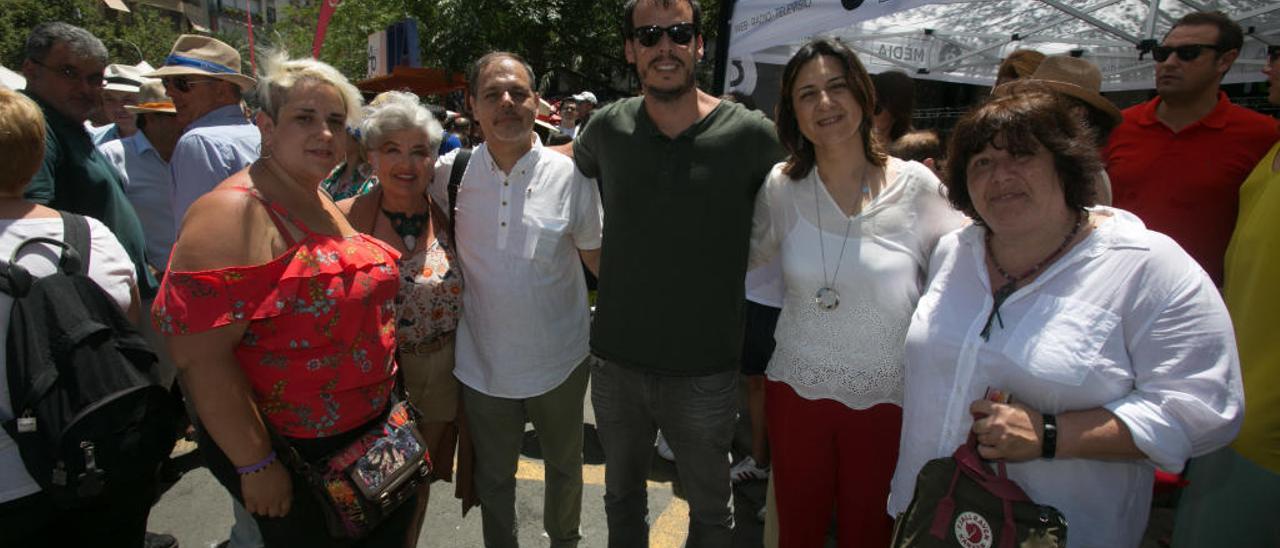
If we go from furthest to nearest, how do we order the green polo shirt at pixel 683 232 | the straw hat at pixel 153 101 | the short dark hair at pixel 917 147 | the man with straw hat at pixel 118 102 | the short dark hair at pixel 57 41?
the man with straw hat at pixel 118 102 < the straw hat at pixel 153 101 < the short dark hair at pixel 917 147 < the short dark hair at pixel 57 41 < the green polo shirt at pixel 683 232

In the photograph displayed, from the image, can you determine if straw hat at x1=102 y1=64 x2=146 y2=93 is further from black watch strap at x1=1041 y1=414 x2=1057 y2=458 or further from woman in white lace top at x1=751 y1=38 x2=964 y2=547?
black watch strap at x1=1041 y1=414 x2=1057 y2=458

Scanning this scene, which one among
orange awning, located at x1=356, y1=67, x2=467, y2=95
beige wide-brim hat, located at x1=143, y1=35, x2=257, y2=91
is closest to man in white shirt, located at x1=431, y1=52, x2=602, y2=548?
beige wide-brim hat, located at x1=143, y1=35, x2=257, y2=91

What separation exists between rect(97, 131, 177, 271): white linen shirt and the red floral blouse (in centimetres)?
271

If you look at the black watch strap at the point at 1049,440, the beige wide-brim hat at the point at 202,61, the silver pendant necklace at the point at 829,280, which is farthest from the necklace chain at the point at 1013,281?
the beige wide-brim hat at the point at 202,61

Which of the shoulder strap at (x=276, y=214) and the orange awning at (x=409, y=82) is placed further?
the orange awning at (x=409, y=82)

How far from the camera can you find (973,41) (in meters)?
6.75

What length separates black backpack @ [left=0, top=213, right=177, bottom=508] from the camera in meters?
1.57

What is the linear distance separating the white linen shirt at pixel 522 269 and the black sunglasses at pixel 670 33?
567 mm

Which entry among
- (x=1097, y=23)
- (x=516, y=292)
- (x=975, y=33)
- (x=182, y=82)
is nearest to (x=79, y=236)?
(x=516, y=292)

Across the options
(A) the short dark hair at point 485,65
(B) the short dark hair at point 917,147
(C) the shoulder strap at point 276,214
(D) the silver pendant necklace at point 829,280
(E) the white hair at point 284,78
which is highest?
(A) the short dark hair at point 485,65

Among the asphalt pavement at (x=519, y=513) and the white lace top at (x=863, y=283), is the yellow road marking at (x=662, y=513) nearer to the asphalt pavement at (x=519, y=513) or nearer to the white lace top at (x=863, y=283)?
the asphalt pavement at (x=519, y=513)

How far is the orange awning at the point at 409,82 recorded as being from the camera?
935cm

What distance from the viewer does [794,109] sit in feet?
7.00

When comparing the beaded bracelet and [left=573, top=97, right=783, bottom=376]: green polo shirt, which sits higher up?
[left=573, top=97, right=783, bottom=376]: green polo shirt
